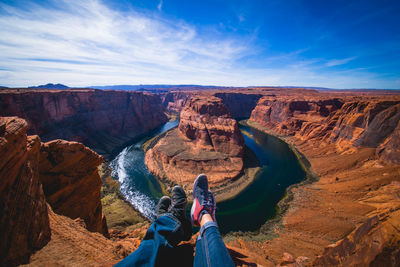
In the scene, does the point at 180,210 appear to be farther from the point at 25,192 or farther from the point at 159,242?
the point at 25,192

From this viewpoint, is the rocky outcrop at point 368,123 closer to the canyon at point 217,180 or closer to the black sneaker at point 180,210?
the canyon at point 217,180

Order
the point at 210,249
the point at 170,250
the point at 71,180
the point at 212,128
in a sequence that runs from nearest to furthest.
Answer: the point at 210,249 < the point at 170,250 < the point at 71,180 < the point at 212,128

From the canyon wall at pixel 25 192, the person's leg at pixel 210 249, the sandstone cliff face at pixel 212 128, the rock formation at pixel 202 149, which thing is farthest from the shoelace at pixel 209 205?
the sandstone cliff face at pixel 212 128

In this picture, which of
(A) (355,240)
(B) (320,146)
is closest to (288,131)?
(B) (320,146)

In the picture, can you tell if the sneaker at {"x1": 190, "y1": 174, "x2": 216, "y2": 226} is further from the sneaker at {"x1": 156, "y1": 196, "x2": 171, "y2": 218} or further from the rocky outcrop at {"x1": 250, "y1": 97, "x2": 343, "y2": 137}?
the rocky outcrop at {"x1": 250, "y1": 97, "x2": 343, "y2": 137}

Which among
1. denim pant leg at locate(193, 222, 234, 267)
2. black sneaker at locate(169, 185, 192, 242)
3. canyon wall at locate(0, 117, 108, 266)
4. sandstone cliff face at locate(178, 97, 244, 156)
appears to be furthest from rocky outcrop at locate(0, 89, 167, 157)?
denim pant leg at locate(193, 222, 234, 267)

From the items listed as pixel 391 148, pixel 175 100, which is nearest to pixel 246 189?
pixel 391 148

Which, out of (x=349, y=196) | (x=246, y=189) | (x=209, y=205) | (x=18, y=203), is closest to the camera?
(x=18, y=203)
